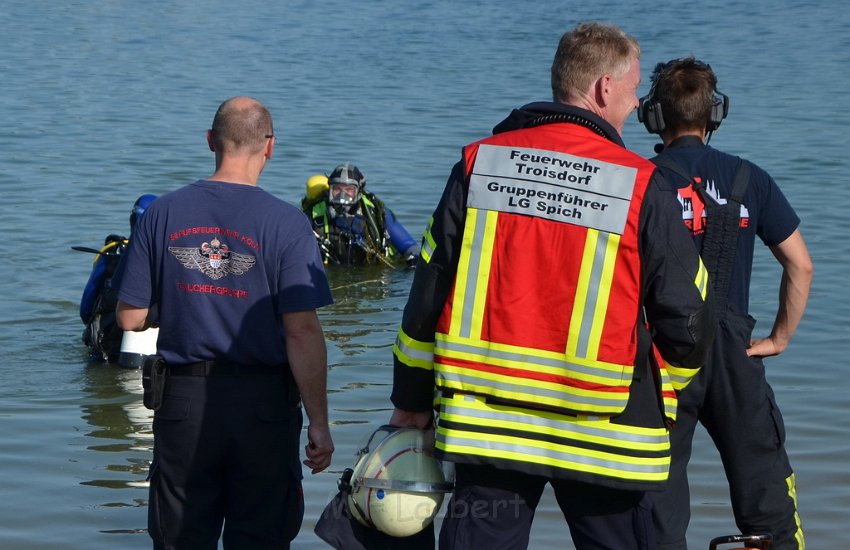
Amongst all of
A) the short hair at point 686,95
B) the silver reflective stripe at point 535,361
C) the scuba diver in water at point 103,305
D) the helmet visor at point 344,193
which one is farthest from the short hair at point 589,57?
the helmet visor at point 344,193

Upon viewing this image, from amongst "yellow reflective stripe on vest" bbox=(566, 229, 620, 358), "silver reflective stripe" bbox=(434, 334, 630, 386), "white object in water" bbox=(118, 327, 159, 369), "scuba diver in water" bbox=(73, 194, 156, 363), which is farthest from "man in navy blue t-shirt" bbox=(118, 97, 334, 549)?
"white object in water" bbox=(118, 327, 159, 369)

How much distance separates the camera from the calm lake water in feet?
20.8

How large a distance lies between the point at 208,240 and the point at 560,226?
110cm

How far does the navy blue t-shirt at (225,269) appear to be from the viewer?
151 inches

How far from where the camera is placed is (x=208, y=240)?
3.84 meters

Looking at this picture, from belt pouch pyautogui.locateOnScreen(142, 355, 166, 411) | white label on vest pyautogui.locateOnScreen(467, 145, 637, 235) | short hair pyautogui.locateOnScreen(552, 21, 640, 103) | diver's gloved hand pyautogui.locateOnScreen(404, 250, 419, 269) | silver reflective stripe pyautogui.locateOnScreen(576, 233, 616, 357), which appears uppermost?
short hair pyautogui.locateOnScreen(552, 21, 640, 103)

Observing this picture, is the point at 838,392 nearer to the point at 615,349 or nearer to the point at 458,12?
the point at 615,349

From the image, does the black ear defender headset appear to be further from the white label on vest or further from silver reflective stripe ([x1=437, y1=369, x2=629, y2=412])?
silver reflective stripe ([x1=437, y1=369, x2=629, y2=412])


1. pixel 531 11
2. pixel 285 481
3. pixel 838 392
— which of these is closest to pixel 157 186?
pixel 838 392

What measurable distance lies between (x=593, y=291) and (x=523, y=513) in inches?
23.9

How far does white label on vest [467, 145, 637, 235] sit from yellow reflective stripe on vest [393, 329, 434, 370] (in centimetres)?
39

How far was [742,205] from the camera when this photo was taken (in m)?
4.05

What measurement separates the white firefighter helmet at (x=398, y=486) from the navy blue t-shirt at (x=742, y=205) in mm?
1128

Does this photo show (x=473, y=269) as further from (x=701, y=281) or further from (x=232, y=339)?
(x=232, y=339)
